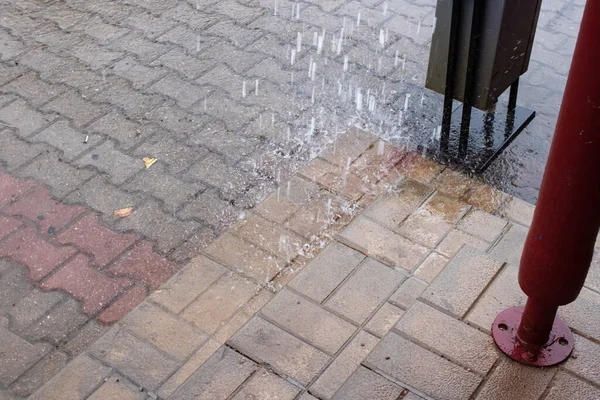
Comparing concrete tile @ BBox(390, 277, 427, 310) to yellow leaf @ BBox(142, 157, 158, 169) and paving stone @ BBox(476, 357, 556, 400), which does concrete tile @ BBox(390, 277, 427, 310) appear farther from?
yellow leaf @ BBox(142, 157, 158, 169)

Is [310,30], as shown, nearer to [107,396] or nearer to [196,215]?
[196,215]

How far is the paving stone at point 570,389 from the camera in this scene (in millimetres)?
2631

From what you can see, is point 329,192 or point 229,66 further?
point 229,66

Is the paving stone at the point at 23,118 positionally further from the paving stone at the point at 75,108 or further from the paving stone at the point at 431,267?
the paving stone at the point at 431,267

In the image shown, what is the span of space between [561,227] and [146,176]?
8.91ft

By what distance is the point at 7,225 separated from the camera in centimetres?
409

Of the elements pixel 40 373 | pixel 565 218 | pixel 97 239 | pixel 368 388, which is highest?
pixel 565 218

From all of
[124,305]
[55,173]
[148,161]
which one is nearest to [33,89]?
[55,173]

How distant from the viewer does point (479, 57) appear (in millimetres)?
4188

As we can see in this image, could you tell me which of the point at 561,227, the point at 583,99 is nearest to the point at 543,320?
the point at 561,227

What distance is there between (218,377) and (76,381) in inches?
27.0

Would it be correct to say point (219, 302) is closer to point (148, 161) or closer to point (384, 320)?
point (384, 320)

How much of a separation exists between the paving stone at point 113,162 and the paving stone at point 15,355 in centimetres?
121

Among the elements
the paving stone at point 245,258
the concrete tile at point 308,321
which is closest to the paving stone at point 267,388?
the concrete tile at point 308,321
